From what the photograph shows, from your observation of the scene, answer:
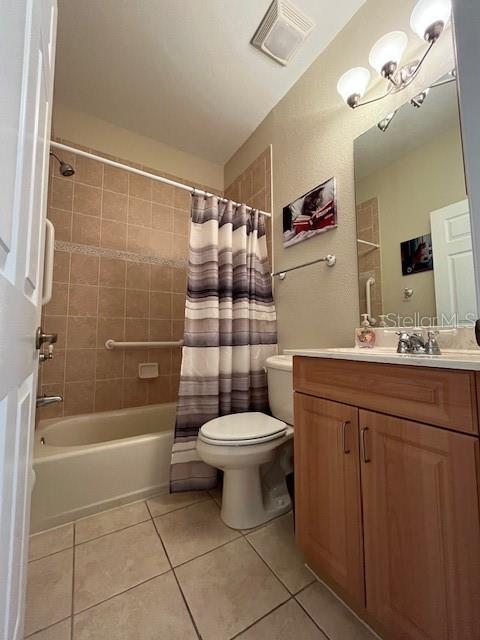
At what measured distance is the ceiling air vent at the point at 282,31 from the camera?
1.29 meters

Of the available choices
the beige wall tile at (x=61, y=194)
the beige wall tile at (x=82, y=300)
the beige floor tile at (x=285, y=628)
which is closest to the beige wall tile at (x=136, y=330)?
the beige wall tile at (x=82, y=300)

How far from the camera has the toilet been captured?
3.61 ft

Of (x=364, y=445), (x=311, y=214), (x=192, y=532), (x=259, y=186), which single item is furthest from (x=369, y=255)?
(x=192, y=532)

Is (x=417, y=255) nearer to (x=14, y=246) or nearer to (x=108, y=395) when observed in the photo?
(x=14, y=246)

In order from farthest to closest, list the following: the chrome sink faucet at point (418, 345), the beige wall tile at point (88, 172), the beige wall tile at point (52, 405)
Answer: the beige wall tile at point (88, 172) < the beige wall tile at point (52, 405) < the chrome sink faucet at point (418, 345)

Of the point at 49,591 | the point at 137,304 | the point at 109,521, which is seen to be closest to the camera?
the point at 49,591

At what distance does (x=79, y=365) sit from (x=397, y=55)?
240 cm

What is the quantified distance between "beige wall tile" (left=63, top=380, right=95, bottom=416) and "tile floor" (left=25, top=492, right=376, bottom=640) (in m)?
0.75


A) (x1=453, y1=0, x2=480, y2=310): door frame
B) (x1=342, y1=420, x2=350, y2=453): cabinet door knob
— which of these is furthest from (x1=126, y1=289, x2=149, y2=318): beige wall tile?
(x1=453, y1=0, x2=480, y2=310): door frame

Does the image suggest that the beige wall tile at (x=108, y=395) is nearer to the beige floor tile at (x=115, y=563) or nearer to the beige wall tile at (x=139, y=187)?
the beige floor tile at (x=115, y=563)

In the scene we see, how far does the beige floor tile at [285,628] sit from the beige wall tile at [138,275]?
195 centimetres

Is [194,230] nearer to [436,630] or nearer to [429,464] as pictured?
[429,464]

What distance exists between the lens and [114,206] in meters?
2.00

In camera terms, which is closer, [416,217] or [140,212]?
[416,217]
